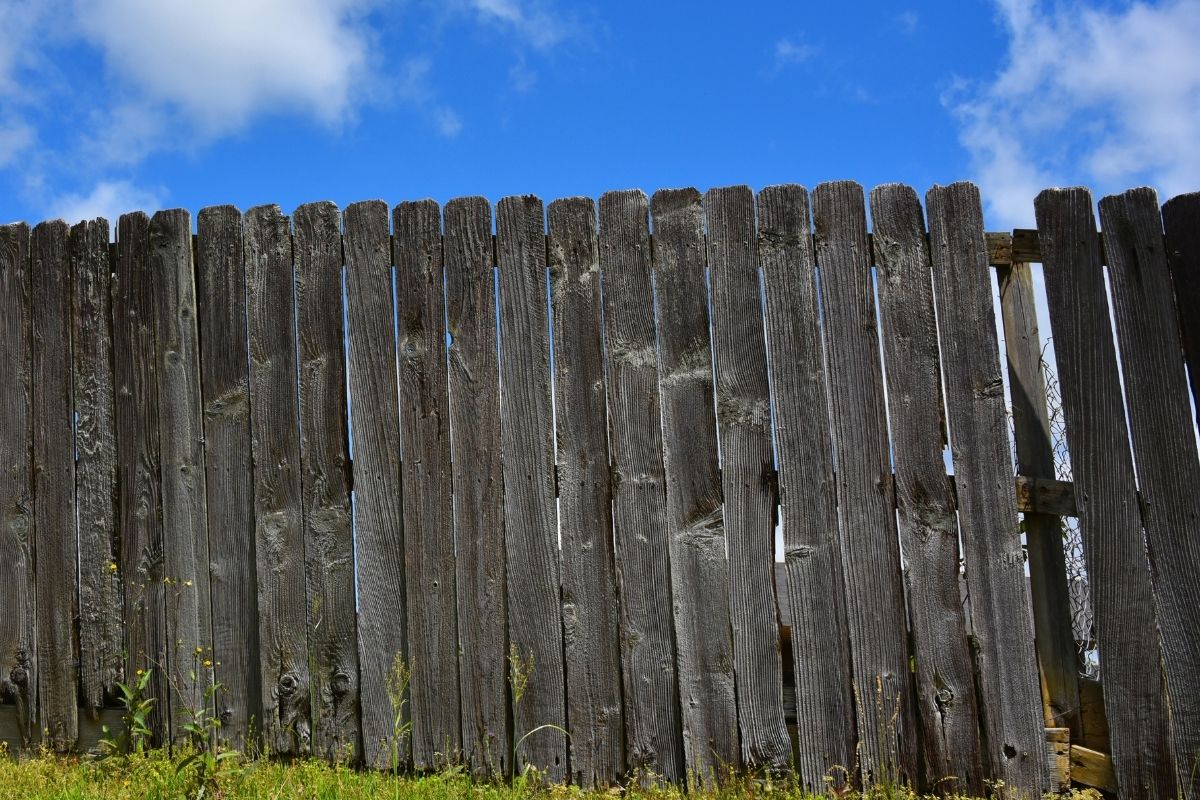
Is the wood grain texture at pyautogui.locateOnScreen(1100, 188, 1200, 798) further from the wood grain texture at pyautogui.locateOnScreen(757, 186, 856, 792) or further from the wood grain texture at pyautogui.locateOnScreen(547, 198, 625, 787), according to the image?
the wood grain texture at pyautogui.locateOnScreen(547, 198, 625, 787)

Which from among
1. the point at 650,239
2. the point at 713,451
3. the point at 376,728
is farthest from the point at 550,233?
the point at 376,728

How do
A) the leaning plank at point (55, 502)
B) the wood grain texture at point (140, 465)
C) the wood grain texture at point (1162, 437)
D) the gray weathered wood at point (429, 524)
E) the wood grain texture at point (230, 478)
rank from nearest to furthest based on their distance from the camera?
the wood grain texture at point (1162, 437), the gray weathered wood at point (429, 524), the wood grain texture at point (230, 478), the wood grain texture at point (140, 465), the leaning plank at point (55, 502)

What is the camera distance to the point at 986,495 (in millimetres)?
3951

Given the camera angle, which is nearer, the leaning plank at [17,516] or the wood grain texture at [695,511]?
the wood grain texture at [695,511]

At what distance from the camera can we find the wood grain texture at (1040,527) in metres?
3.95

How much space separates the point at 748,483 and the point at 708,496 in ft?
0.55

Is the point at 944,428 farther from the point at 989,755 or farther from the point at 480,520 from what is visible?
the point at 480,520

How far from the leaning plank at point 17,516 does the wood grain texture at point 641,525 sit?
2.91 m

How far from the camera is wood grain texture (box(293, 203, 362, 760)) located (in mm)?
4305

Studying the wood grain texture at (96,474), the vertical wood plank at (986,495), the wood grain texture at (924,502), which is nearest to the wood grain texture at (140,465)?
the wood grain texture at (96,474)

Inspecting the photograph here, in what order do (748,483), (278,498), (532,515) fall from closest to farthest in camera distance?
(748,483) → (532,515) → (278,498)

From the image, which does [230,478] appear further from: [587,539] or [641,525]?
[641,525]

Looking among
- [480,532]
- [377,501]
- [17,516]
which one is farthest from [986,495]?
[17,516]

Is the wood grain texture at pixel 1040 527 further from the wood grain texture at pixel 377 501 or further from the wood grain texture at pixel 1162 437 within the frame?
the wood grain texture at pixel 377 501
